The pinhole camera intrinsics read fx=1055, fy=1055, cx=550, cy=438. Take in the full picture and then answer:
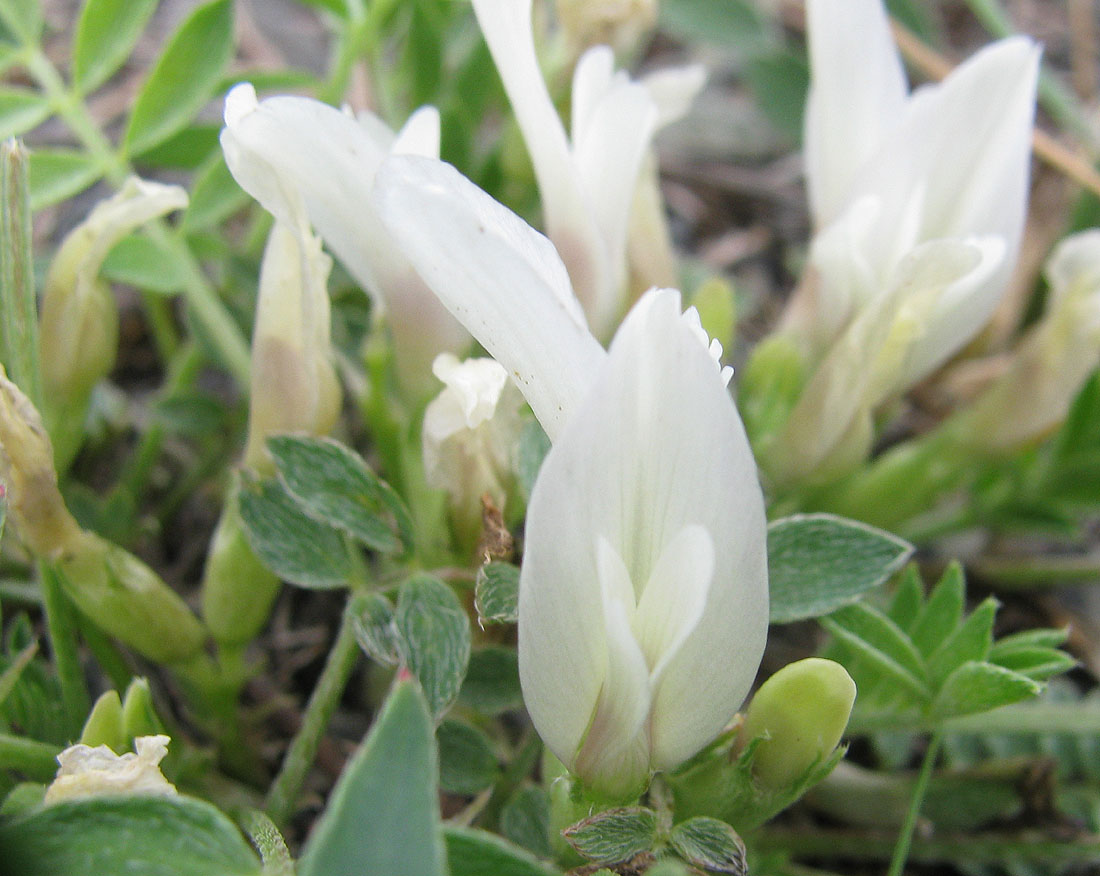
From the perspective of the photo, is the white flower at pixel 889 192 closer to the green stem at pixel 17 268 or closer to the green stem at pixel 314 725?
the green stem at pixel 314 725

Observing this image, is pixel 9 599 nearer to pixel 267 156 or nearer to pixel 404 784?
pixel 267 156

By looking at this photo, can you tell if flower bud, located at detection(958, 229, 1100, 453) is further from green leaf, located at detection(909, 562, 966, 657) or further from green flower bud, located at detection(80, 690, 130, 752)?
green flower bud, located at detection(80, 690, 130, 752)

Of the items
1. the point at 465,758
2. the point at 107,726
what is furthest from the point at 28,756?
the point at 465,758

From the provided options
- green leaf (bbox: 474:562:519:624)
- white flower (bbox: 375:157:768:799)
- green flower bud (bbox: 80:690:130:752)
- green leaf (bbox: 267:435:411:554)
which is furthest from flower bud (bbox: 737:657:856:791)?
green flower bud (bbox: 80:690:130:752)

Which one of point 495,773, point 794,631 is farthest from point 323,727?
point 794,631

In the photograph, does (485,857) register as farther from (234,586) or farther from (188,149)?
(188,149)
